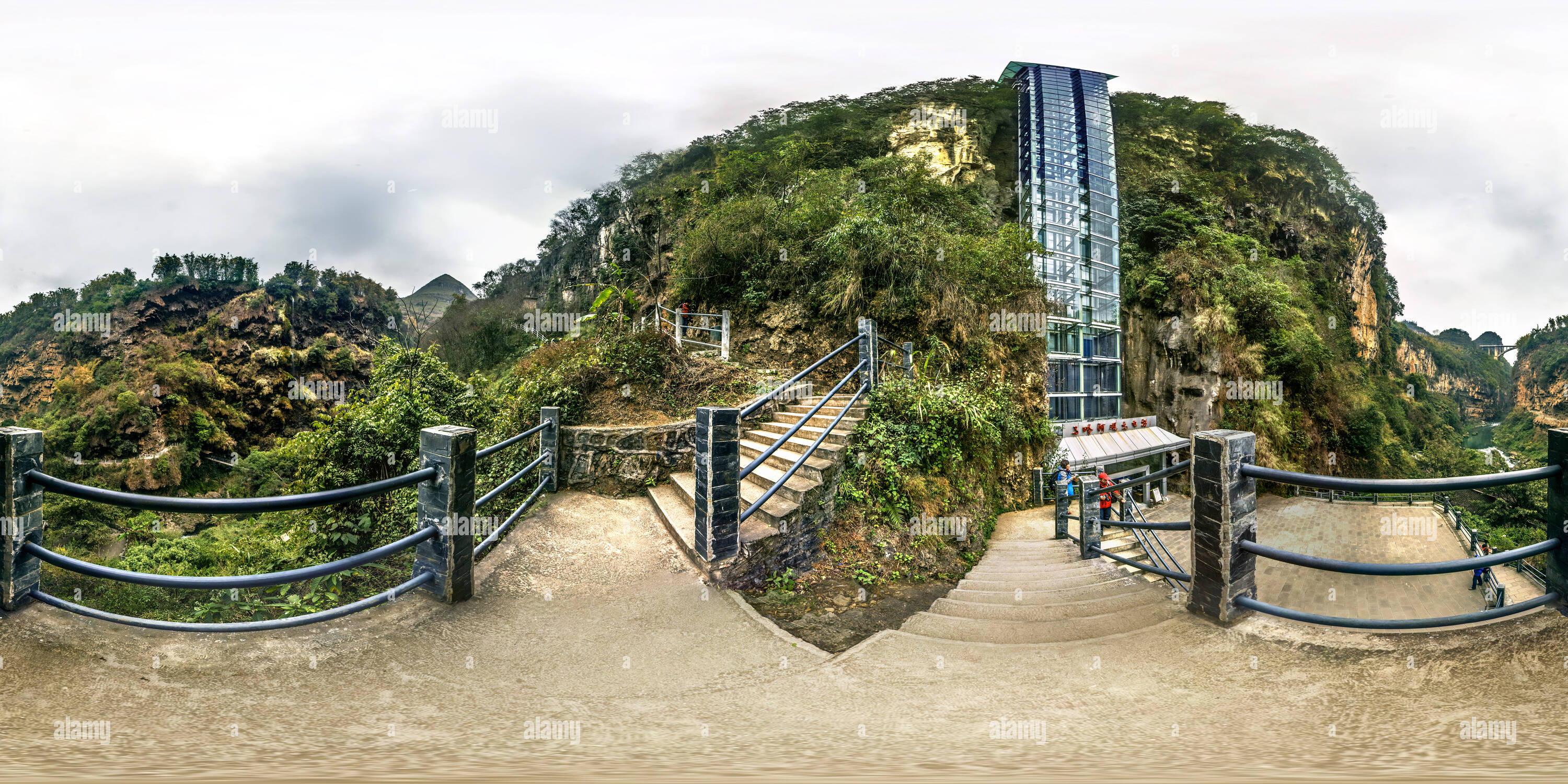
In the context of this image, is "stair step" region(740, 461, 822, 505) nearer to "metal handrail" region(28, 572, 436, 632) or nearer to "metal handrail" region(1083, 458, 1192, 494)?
"metal handrail" region(1083, 458, 1192, 494)

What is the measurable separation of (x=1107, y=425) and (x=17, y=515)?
1869 centimetres

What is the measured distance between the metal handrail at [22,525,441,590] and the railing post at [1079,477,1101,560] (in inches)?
225

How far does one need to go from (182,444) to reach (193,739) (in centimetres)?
4297

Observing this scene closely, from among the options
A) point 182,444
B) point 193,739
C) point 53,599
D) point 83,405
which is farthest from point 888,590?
point 83,405

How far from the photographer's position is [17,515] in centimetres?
236

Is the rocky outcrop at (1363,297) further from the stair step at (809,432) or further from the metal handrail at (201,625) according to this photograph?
the metal handrail at (201,625)

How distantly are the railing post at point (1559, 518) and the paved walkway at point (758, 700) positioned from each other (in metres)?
0.20

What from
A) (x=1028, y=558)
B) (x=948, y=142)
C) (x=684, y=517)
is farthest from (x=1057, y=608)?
(x=948, y=142)

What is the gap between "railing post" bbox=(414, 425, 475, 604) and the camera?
2928 millimetres

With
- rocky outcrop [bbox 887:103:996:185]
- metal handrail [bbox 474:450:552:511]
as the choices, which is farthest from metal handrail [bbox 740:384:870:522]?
rocky outcrop [bbox 887:103:996:185]

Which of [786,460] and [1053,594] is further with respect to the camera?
[786,460]

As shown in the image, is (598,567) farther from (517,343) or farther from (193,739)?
(517,343)

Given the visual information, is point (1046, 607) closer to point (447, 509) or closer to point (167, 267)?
point (447, 509)

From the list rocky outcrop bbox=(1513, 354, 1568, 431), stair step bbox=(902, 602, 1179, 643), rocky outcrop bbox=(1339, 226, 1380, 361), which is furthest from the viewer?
rocky outcrop bbox=(1513, 354, 1568, 431)
